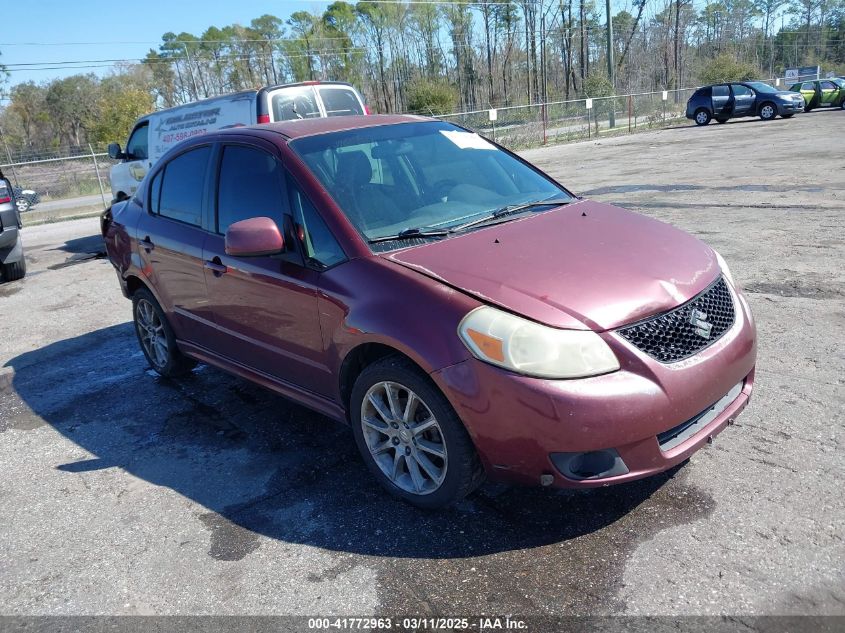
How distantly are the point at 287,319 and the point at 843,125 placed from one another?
2403cm

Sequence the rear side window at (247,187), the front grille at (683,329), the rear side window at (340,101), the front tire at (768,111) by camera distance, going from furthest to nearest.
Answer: the front tire at (768,111) < the rear side window at (340,101) < the rear side window at (247,187) < the front grille at (683,329)

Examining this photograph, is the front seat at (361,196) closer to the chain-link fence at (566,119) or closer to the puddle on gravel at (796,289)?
the puddle on gravel at (796,289)

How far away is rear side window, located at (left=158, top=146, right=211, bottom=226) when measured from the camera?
452 cm

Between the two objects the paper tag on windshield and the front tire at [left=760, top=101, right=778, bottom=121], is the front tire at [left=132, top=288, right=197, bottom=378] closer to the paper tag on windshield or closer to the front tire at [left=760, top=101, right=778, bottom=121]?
Result: the paper tag on windshield

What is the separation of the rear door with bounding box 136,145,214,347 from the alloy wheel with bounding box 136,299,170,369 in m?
0.34

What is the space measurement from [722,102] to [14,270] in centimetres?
2811

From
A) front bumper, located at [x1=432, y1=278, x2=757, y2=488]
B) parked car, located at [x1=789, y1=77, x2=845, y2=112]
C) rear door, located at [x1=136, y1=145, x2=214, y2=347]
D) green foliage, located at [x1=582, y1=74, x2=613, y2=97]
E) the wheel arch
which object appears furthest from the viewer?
green foliage, located at [x1=582, y1=74, x2=613, y2=97]

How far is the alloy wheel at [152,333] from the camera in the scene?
5.35 meters

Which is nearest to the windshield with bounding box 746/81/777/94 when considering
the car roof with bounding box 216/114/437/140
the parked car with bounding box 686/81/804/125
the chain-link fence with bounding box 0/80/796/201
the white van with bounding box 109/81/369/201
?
the parked car with bounding box 686/81/804/125

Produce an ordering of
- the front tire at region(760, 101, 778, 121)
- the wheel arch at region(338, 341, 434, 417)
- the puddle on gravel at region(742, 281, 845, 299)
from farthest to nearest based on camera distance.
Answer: the front tire at region(760, 101, 778, 121) < the puddle on gravel at region(742, 281, 845, 299) < the wheel arch at region(338, 341, 434, 417)

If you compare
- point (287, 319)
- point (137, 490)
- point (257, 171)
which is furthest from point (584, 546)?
point (257, 171)

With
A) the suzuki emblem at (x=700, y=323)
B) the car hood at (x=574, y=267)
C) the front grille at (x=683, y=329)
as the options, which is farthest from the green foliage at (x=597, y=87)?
the suzuki emblem at (x=700, y=323)

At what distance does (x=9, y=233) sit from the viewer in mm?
9297

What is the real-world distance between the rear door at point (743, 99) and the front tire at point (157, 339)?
29.5 metres
